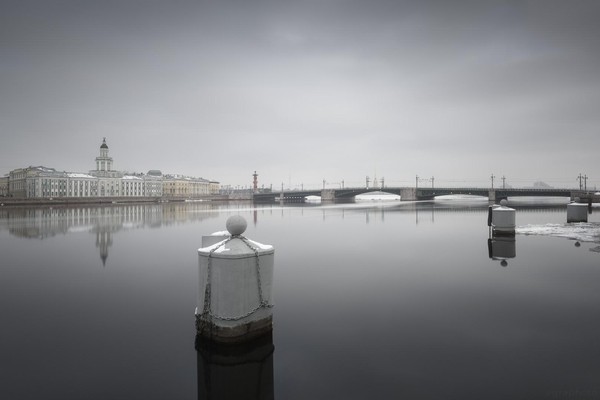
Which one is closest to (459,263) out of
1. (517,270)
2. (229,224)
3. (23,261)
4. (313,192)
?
(517,270)

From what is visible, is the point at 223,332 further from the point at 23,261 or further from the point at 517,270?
the point at 23,261

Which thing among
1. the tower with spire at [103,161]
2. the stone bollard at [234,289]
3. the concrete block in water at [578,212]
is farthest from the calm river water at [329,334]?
the tower with spire at [103,161]

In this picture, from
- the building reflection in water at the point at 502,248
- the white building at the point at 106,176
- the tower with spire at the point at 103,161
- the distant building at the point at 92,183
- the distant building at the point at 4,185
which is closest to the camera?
the building reflection in water at the point at 502,248

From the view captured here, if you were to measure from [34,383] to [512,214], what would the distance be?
27.7m

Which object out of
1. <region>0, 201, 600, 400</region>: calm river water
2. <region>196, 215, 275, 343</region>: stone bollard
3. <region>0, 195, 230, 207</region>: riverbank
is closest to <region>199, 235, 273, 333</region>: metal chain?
<region>196, 215, 275, 343</region>: stone bollard

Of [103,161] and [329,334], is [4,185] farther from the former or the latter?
[329,334]

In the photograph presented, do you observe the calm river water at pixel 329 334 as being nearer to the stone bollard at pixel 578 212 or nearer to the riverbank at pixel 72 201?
the stone bollard at pixel 578 212

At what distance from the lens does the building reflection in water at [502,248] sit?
17.4m

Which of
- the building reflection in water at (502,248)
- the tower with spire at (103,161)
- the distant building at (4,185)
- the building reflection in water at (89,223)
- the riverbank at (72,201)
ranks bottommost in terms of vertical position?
the building reflection in water at (89,223)

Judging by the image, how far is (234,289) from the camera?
6797 mm

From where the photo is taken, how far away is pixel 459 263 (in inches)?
646

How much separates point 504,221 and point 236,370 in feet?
80.1

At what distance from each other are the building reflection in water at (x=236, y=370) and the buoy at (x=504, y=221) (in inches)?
911

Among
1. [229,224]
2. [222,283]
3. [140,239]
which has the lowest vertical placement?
[140,239]
